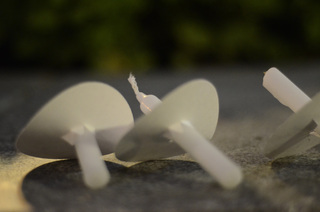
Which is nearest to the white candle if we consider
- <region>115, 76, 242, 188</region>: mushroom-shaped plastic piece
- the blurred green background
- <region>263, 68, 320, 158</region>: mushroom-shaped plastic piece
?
<region>115, 76, 242, 188</region>: mushroom-shaped plastic piece

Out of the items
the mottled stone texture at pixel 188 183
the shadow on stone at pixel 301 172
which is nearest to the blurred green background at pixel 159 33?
the mottled stone texture at pixel 188 183

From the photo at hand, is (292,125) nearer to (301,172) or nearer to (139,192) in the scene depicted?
(301,172)

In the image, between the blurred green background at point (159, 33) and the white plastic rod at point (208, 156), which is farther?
the blurred green background at point (159, 33)

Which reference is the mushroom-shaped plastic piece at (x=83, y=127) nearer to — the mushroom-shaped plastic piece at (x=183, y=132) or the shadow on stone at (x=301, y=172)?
the mushroom-shaped plastic piece at (x=183, y=132)

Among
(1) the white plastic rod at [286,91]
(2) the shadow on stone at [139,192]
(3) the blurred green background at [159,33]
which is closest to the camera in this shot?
(2) the shadow on stone at [139,192]

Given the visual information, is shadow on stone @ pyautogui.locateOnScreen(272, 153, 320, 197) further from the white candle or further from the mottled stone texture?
the white candle

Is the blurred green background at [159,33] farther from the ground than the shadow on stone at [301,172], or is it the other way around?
the blurred green background at [159,33]
